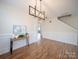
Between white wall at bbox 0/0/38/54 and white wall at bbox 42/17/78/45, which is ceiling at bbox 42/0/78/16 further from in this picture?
white wall at bbox 0/0/38/54

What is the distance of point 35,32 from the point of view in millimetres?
6047

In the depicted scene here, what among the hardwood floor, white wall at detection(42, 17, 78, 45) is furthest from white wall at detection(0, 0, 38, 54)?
white wall at detection(42, 17, 78, 45)

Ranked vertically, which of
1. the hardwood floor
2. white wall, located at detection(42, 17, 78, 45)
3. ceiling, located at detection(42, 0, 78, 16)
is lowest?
the hardwood floor

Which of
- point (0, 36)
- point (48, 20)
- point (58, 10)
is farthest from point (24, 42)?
point (58, 10)

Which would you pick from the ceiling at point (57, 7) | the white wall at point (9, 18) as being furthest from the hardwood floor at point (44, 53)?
the ceiling at point (57, 7)

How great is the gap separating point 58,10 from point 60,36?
1.52 m

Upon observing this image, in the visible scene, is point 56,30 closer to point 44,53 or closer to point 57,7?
point 57,7

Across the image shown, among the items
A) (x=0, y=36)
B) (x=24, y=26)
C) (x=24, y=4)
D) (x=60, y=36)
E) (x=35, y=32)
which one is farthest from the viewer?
(x=35, y=32)

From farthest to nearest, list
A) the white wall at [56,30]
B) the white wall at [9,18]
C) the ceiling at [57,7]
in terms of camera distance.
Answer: the white wall at [56,30] → the white wall at [9,18] → the ceiling at [57,7]

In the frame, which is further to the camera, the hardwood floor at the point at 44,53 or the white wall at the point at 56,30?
the white wall at the point at 56,30

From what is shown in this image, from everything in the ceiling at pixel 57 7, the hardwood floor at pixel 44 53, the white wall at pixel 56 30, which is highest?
the ceiling at pixel 57 7

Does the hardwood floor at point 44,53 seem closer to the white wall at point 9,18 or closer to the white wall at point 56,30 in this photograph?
the white wall at point 56,30

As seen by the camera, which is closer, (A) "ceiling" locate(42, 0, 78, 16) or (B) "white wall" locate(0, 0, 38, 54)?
(A) "ceiling" locate(42, 0, 78, 16)

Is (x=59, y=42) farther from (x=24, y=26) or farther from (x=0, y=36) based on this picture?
(x=0, y=36)
